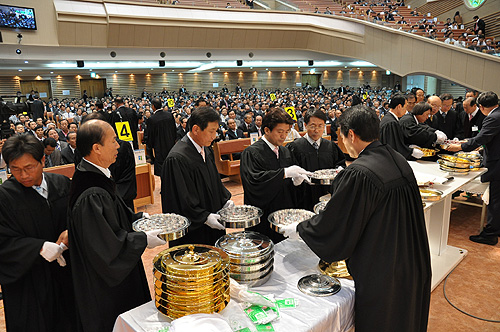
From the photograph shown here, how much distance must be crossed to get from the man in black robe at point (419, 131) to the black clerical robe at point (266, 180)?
2.83 m

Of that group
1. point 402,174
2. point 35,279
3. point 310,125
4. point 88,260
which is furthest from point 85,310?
point 310,125

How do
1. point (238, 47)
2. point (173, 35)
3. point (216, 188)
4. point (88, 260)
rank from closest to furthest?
point (88, 260)
point (216, 188)
point (173, 35)
point (238, 47)

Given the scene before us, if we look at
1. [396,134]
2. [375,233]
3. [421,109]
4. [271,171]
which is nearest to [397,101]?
[421,109]

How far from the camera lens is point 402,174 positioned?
2309mm

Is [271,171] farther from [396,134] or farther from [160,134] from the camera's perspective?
[160,134]

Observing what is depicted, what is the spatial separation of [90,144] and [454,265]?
4.45 metres

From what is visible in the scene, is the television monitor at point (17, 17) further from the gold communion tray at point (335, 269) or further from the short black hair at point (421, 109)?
the gold communion tray at point (335, 269)

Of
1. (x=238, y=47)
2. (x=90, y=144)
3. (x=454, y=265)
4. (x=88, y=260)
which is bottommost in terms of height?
(x=454, y=265)

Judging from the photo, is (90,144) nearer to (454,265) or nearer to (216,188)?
(216,188)

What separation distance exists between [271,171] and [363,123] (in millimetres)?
1455

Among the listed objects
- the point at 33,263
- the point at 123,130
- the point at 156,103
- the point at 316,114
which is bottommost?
the point at 33,263

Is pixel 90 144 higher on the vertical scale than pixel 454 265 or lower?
higher

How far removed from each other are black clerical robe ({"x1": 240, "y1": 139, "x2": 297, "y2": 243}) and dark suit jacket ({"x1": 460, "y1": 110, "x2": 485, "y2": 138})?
5.24 meters

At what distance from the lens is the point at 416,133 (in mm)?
→ 5926
